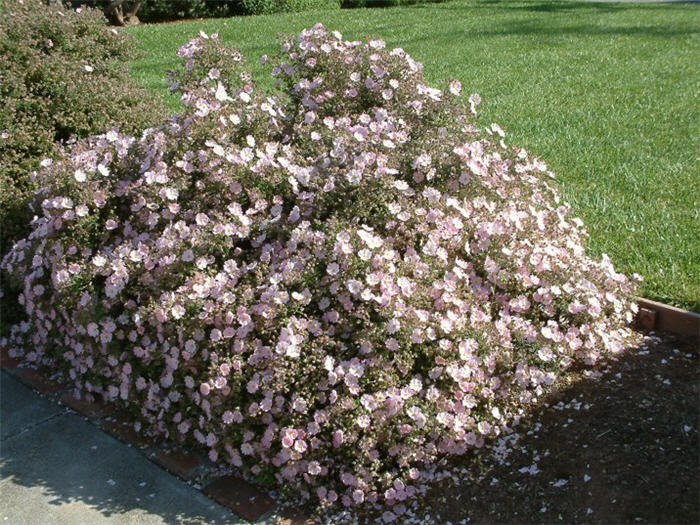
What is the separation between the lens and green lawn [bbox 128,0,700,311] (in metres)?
5.06

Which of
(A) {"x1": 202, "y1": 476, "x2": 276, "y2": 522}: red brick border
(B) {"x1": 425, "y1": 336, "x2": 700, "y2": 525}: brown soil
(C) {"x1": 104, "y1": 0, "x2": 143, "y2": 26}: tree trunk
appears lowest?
(A) {"x1": 202, "y1": 476, "x2": 276, "y2": 522}: red brick border

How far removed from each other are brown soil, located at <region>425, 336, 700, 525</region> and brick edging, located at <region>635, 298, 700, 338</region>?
33 cm

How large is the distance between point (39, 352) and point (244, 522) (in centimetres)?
180

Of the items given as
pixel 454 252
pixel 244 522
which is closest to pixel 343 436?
pixel 244 522

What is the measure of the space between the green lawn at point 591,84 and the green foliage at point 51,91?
33.9 inches

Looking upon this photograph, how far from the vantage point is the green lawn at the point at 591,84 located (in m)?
5.06

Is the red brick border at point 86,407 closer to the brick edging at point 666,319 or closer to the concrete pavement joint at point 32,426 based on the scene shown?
the concrete pavement joint at point 32,426

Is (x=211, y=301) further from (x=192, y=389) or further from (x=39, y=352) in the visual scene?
(x=39, y=352)

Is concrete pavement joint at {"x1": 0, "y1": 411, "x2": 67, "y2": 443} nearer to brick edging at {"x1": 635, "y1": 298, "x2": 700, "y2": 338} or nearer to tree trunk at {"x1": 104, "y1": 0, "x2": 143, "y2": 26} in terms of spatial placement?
brick edging at {"x1": 635, "y1": 298, "x2": 700, "y2": 338}

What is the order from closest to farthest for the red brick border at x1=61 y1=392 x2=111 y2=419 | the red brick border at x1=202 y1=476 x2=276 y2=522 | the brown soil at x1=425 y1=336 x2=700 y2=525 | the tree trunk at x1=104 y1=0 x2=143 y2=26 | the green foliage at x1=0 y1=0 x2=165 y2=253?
the brown soil at x1=425 y1=336 x2=700 y2=525 → the red brick border at x1=202 y1=476 x2=276 y2=522 → the red brick border at x1=61 y1=392 x2=111 y2=419 → the green foliage at x1=0 y1=0 x2=165 y2=253 → the tree trunk at x1=104 y1=0 x2=143 y2=26

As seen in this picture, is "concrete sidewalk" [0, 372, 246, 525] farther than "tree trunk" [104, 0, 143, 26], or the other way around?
"tree trunk" [104, 0, 143, 26]

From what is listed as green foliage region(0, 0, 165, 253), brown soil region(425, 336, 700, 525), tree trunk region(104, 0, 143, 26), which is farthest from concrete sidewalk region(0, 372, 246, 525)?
tree trunk region(104, 0, 143, 26)

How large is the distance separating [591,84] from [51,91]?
597 centimetres

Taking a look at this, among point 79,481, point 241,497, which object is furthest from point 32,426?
point 241,497
